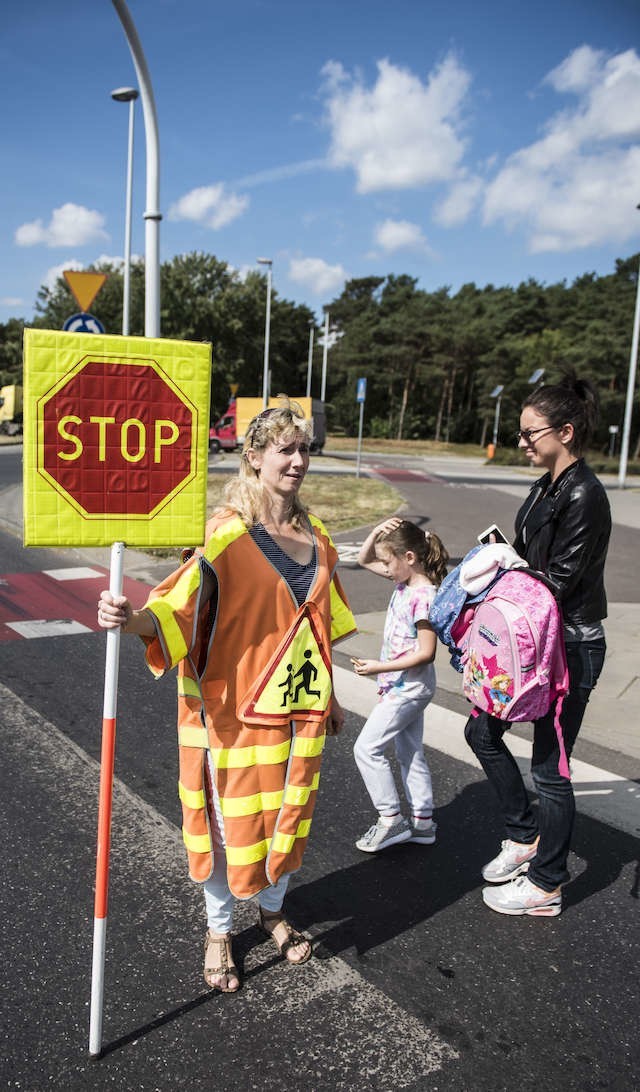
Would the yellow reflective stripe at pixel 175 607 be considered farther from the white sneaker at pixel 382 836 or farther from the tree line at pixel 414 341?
the tree line at pixel 414 341

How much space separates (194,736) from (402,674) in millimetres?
1259

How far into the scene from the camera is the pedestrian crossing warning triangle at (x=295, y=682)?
2.55 m

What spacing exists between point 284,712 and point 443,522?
13680mm

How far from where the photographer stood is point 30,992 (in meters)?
2.65

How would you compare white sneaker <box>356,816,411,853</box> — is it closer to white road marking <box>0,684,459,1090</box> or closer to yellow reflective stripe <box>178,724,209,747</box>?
white road marking <box>0,684,459,1090</box>

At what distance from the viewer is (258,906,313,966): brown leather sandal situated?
2.86m

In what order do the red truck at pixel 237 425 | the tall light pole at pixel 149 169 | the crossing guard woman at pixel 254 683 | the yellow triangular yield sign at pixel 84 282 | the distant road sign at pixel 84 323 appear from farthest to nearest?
1. the red truck at pixel 237 425
2. the distant road sign at pixel 84 323
3. the yellow triangular yield sign at pixel 84 282
4. the tall light pole at pixel 149 169
5. the crossing guard woman at pixel 254 683

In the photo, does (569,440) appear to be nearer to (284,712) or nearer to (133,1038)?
(284,712)

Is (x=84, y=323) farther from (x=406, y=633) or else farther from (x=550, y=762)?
(x=550, y=762)

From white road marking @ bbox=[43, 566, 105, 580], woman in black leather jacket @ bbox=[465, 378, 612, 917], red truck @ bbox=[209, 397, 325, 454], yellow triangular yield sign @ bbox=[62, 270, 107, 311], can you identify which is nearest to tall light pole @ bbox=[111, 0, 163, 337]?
yellow triangular yield sign @ bbox=[62, 270, 107, 311]

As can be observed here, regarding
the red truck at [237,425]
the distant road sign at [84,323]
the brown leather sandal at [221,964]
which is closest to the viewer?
the brown leather sandal at [221,964]

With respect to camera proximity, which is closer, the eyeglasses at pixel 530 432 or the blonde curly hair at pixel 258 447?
the blonde curly hair at pixel 258 447

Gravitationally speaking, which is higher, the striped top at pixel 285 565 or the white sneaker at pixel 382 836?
the striped top at pixel 285 565

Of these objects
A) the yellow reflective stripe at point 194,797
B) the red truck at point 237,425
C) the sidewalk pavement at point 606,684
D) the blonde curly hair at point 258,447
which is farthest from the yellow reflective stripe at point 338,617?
the red truck at point 237,425
